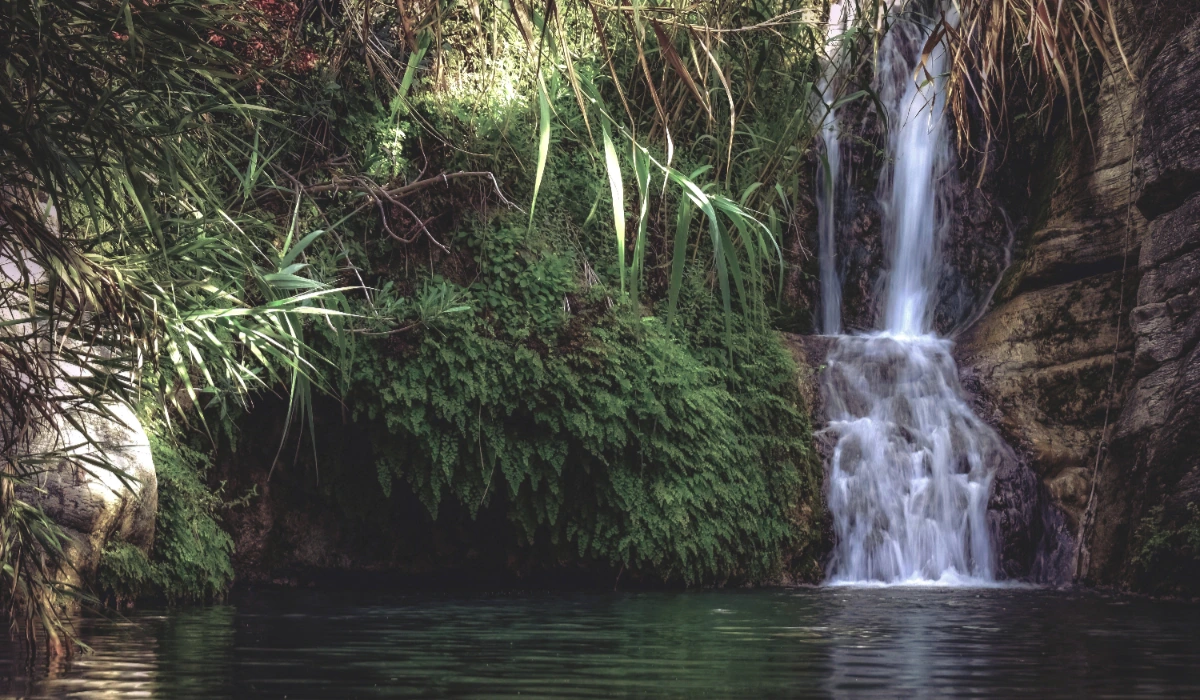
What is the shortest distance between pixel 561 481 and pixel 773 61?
17.2 feet

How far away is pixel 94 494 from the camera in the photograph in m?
6.66

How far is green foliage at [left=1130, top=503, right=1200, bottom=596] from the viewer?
816 cm

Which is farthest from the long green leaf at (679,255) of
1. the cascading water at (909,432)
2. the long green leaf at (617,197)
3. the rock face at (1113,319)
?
the cascading water at (909,432)

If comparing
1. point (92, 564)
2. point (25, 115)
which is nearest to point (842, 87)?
point (25, 115)

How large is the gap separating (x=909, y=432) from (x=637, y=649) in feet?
22.3

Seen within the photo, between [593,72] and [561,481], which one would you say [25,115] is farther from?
[593,72]

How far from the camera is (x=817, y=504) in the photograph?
10.6 meters

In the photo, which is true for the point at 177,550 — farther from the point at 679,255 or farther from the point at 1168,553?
the point at 1168,553

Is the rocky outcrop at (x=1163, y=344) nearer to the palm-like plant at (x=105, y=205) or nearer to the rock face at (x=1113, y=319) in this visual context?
the rock face at (x=1113, y=319)

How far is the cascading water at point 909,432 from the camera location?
33.8 ft

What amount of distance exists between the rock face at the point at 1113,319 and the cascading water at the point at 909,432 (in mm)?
498

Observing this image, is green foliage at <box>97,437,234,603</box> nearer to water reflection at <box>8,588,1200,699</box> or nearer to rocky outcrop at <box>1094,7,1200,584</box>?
water reflection at <box>8,588,1200,699</box>

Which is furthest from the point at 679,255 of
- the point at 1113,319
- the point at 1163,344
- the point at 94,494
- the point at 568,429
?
the point at 1113,319

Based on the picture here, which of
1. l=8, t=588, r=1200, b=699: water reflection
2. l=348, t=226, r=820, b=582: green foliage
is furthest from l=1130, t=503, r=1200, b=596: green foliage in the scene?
l=348, t=226, r=820, b=582: green foliage
